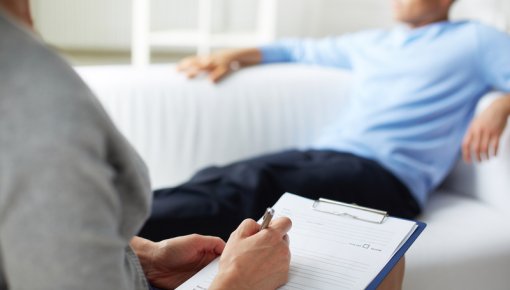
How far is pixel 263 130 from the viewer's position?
2008mm

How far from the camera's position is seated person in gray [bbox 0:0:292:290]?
515 millimetres

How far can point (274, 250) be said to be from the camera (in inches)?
32.5

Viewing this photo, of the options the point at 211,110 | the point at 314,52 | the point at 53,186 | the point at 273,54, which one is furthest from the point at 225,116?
the point at 53,186

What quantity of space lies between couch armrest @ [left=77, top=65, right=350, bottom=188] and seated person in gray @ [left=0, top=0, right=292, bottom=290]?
50.2 inches

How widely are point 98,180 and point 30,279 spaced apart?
0.11 metres

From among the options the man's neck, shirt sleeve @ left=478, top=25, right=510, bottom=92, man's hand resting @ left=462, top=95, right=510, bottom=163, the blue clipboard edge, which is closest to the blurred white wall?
the man's neck

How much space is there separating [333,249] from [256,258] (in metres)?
0.20

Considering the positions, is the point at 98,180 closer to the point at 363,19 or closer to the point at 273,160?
the point at 273,160

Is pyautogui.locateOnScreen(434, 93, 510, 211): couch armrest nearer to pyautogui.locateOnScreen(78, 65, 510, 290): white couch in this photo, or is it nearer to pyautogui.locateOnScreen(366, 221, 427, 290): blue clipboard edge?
pyautogui.locateOnScreen(78, 65, 510, 290): white couch

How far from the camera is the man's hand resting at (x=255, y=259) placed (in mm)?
760

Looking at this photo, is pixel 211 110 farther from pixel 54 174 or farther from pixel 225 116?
pixel 54 174

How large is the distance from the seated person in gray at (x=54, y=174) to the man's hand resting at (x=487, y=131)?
4.05 ft

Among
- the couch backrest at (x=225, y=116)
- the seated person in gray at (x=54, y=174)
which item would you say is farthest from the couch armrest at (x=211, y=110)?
the seated person in gray at (x=54, y=174)

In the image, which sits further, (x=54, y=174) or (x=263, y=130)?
(x=263, y=130)
